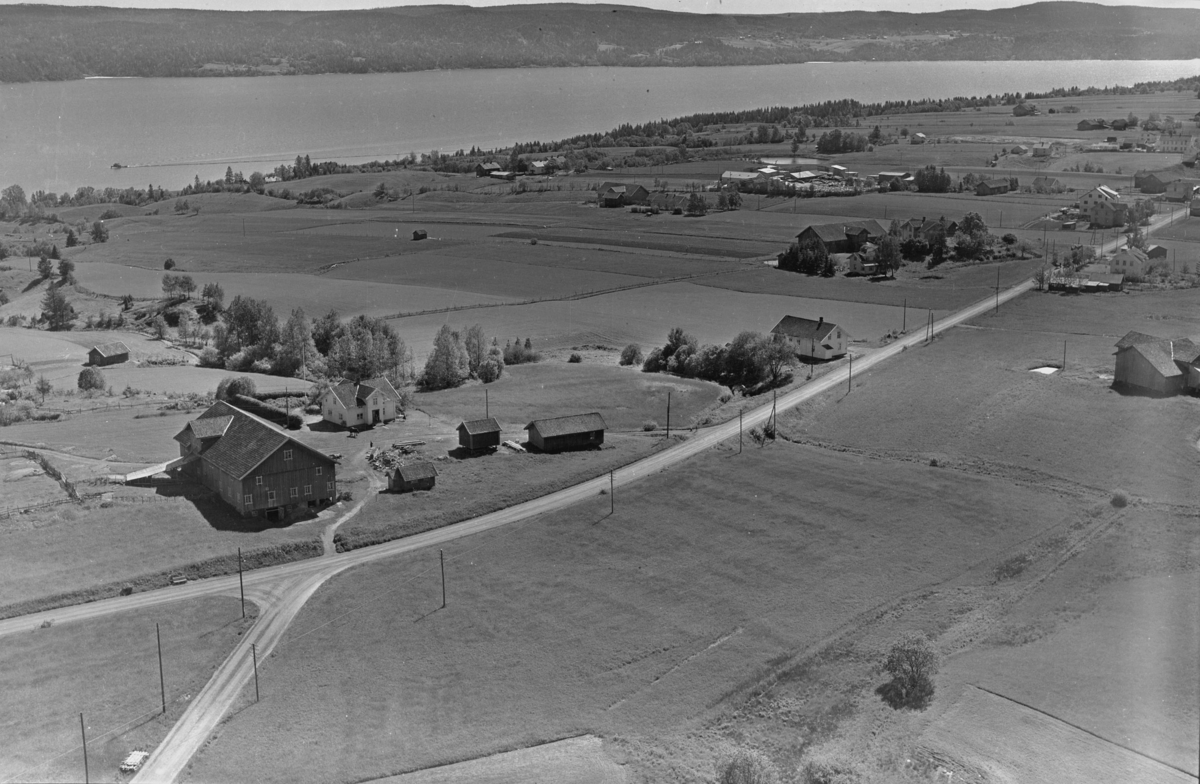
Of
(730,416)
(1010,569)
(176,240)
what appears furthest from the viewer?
(176,240)

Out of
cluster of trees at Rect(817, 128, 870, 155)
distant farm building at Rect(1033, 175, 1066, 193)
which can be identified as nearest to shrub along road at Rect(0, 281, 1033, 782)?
distant farm building at Rect(1033, 175, 1066, 193)

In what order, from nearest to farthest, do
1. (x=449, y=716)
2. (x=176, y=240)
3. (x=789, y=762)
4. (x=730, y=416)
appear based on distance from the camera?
1. (x=789, y=762)
2. (x=449, y=716)
3. (x=730, y=416)
4. (x=176, y=240)

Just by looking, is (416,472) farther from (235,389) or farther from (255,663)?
(235,389)

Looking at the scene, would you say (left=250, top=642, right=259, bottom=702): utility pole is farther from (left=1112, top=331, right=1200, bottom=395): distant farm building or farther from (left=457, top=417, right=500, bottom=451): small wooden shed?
(left=1112, top=331, right=1200, bottom=395): distant farm building

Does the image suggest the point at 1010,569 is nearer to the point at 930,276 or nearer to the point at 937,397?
the point at 937,397

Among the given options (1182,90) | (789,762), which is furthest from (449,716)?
(1182,90)

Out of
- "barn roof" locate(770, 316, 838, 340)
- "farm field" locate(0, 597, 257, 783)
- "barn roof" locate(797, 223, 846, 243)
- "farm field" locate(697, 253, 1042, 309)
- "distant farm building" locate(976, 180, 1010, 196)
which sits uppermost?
"distant farm building" locate(976, 180, 1010, 196)
